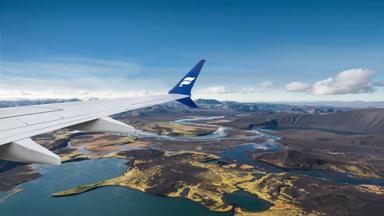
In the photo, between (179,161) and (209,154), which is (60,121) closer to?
(179,161)

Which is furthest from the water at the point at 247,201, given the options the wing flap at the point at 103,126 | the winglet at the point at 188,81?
the wing flap at the point at 103,126

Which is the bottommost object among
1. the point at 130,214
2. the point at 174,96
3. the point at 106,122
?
the point at 130,214

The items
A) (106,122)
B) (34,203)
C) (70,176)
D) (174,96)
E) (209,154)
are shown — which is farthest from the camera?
(209,154)

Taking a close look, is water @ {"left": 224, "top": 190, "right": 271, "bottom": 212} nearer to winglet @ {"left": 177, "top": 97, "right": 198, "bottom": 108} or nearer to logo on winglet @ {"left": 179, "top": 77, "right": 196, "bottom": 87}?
winglet @ {"left": 177, "top": 97, "right": 198, "bottom": 108}

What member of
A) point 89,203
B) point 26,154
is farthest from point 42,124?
point 89,203

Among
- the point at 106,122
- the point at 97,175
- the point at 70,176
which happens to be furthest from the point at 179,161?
the point at 106,122

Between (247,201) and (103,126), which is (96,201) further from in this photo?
(103,126)

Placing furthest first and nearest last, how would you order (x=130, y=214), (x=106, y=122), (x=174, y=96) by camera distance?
(x=130, y=214) < (x=174, y=96) < (x=106, y=122)

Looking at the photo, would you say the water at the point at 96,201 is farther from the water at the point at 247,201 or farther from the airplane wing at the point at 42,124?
the airplane wing at the point at 42,124

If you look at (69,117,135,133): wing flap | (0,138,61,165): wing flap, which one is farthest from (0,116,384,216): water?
(0,138,61,165): wing flap
